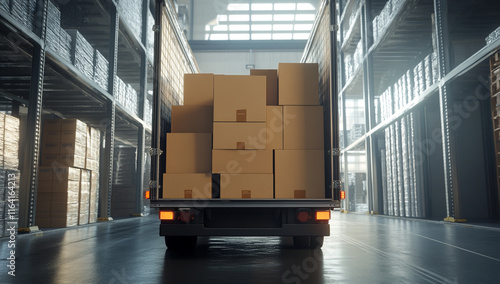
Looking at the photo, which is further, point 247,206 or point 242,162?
point 242,162

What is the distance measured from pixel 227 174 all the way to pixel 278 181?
550 millimetres

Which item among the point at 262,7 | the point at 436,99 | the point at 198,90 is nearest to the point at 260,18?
the point at 262,7

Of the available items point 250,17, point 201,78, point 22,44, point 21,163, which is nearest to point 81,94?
point 22,44

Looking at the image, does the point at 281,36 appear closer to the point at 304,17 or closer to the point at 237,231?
the point at 304,17

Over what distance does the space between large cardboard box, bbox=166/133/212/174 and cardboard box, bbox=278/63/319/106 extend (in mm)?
993

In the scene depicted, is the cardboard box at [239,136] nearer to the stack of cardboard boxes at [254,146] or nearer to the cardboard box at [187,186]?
the stack of cardboard boxes at [254,146]

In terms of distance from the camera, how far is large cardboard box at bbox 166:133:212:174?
16.3 feet

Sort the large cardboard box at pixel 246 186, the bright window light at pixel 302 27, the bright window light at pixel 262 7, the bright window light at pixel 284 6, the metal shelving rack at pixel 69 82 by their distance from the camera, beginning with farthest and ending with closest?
the bright window light at pixel 262 7
the bright window light at pixel 302 27
the bright window light at pixel 284 6
the metal shelving rack at pixel 69 82
the large cardboard box at pixel 246 186

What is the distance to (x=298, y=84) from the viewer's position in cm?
521

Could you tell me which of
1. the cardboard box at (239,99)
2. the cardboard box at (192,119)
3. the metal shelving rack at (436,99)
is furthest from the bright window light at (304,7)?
the cardboard box at (239,99)

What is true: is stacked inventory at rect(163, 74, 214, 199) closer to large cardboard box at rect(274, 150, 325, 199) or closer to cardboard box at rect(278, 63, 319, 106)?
large cardboard box at rect(274, 150, 325, 199)

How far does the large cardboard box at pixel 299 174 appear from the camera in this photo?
4789 mm

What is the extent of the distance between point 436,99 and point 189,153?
31.6ft

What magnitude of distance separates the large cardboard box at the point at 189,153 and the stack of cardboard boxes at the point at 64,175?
5.12 m
